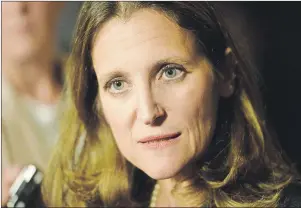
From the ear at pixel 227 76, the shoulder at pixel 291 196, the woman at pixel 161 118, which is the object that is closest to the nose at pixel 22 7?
the woman at pixel 161 118

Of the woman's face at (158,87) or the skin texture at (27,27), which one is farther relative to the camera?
the skin texture at (27,27)

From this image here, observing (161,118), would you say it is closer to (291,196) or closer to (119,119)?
(119,119)

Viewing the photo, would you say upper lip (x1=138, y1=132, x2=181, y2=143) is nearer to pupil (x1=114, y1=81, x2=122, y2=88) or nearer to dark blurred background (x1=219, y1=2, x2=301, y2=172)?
pupil (x1=114, y1=81, x2=122, y2=88)

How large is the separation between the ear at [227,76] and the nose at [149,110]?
11cm

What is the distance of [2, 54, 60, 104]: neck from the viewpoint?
92 centimetres

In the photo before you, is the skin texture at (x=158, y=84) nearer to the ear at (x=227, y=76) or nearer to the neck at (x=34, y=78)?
the ear at (x=227, y=76)

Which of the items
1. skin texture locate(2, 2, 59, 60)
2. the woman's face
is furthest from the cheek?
skin texture locate(2, 2, 59, 60)

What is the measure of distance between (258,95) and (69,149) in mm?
333

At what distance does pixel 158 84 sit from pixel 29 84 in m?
0.37

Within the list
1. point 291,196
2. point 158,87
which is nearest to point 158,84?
point 158,87

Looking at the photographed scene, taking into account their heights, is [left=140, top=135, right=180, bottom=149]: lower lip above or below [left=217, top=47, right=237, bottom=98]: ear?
below

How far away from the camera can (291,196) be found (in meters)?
0.73

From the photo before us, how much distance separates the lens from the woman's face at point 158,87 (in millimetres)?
667

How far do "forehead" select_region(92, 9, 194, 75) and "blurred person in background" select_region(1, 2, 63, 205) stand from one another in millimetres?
248
